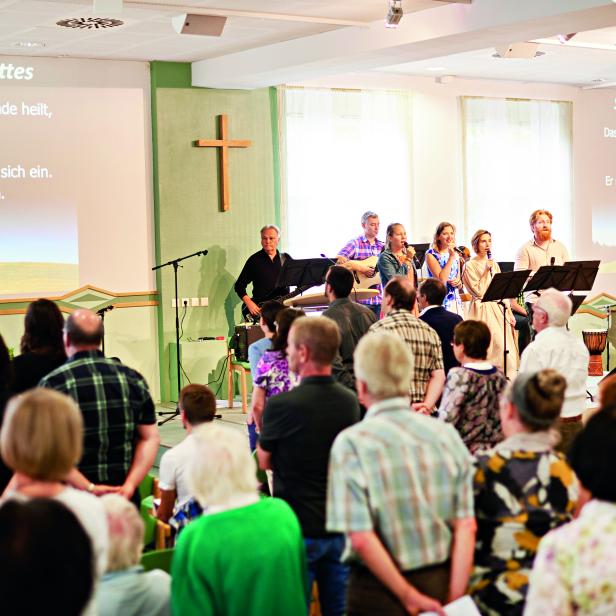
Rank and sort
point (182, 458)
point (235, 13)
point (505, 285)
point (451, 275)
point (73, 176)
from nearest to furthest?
point (182, 458)
point (235, 13)
point (505, 285)
point (451, 275)
point (73, 176)

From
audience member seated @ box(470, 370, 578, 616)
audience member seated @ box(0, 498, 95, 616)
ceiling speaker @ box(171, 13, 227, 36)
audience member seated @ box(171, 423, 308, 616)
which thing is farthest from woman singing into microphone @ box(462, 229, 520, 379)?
audience member seated @ box(0, 498, 95, 616)

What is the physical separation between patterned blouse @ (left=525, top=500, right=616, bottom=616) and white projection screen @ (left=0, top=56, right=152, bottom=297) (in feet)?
25.6

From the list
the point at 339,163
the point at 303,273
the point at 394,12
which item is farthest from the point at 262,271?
the point at 394,12

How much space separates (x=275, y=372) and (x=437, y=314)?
4.16 feet

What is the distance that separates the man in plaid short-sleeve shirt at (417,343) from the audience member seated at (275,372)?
1.54 feet

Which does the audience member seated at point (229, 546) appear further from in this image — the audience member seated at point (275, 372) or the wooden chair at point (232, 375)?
the wooden chair at point (232, 375)

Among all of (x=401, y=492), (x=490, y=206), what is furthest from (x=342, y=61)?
(x=401, y=492)

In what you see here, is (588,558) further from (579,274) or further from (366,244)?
(366,244)

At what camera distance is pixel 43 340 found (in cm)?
432

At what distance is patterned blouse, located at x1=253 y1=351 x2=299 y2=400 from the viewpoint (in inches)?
190

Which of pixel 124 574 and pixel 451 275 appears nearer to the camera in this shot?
pixel 124 574

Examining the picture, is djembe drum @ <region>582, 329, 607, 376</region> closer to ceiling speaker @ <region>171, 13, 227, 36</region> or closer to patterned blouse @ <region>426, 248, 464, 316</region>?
patterned blouse @ <region>426, 248, 464, 316</region>

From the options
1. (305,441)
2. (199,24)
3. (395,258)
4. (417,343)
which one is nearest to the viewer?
(305,441)

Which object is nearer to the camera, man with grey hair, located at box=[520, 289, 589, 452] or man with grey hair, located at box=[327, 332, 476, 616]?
man with grey hair, located at box=[327, 332, 476, 616]
